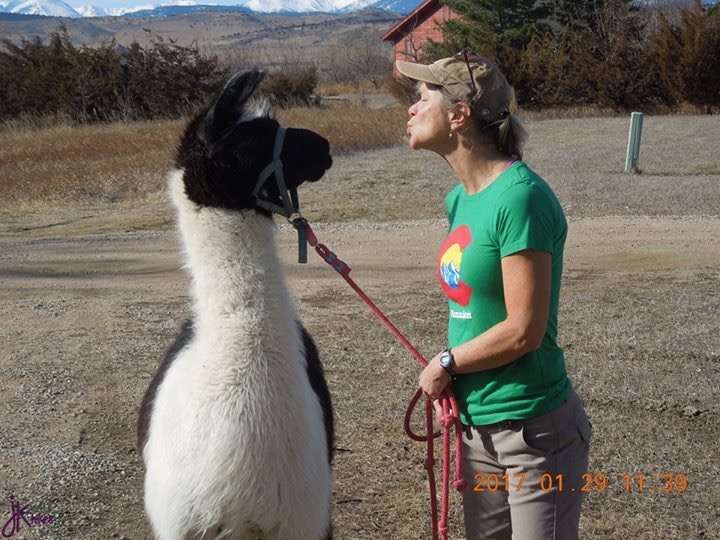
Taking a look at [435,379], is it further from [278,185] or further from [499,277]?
[278,185]

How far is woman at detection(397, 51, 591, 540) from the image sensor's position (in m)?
2.33

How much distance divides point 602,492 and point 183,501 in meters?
2.38

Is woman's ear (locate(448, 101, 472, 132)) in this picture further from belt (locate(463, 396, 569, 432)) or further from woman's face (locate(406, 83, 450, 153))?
belt (locate(463, 396, 569, 432))

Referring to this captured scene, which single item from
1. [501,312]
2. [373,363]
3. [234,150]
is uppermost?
[234,150]

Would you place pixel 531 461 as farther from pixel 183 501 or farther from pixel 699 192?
pixel 699 192

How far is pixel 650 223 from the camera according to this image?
10.7 metres

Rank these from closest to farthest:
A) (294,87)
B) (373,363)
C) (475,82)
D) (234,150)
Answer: (475,82)
(234,150)
(373,363)
(294,87)

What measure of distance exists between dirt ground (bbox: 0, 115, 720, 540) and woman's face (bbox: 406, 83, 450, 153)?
205 centimetres

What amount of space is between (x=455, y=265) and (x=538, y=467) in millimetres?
629

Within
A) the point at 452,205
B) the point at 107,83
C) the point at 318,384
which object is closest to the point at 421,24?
the point at 107,83

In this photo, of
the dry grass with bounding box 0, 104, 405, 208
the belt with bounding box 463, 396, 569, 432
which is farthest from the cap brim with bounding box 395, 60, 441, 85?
the dry grass with bounding box 0, 104, 405, 208

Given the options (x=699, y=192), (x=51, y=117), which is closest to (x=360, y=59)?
(x=51, y=117)

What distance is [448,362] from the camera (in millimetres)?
2479

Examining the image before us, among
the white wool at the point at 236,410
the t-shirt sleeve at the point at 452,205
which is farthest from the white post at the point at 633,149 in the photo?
the white wool at the point at 236,410
